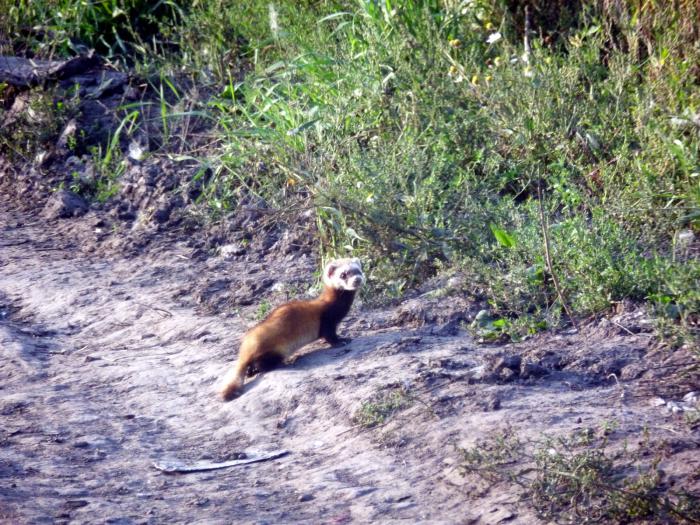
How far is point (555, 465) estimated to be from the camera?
3.52m

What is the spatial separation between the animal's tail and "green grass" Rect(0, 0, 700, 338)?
4.47 ft

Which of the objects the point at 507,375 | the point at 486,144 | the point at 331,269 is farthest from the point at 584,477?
the point at 486,144

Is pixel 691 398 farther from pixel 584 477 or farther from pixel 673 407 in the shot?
pixel 584 477

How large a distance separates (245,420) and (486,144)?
3.32 metres

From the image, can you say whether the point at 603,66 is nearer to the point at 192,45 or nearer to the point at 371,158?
the point at 371,158

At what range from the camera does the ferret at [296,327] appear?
5.20 metres

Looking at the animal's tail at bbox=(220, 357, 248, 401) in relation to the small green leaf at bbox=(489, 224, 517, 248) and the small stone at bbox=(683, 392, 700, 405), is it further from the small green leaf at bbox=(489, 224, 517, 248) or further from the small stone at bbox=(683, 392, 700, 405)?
the small stone at bbox=(683, 392, 700, 405)

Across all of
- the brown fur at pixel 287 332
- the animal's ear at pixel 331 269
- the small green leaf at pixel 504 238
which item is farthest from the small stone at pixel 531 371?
the animal's ear at pixel 331 269

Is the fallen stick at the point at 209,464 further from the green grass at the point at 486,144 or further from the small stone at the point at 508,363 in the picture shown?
the green grass at the point at 486,144

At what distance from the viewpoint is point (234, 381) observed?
5129 mm

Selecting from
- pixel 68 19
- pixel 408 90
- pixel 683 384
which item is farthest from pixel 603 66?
pixel 68 19

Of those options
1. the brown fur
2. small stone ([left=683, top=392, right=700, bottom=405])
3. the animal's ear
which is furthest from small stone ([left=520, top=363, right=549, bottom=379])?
the animal's ear

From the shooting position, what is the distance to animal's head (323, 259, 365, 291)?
5516 mm

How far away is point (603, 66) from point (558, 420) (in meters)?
4.37
